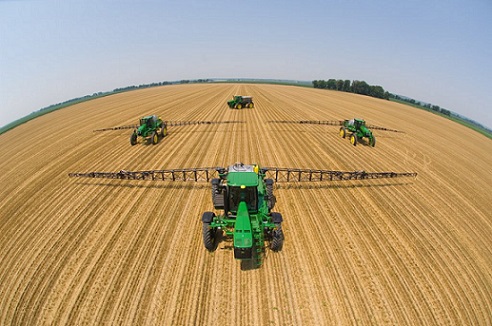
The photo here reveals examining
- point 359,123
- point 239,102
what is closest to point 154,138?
point 359,123

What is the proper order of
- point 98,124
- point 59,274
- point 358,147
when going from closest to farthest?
point 59,274, point 358,147, point 98,124

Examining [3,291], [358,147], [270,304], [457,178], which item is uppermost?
[358,147]

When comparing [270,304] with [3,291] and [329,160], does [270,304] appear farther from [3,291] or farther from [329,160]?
[329,160]

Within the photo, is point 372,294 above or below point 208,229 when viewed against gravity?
below

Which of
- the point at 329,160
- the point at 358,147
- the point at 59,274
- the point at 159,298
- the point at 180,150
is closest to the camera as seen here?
the point at 159,298

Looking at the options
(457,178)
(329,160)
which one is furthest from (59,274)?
(457,178)
